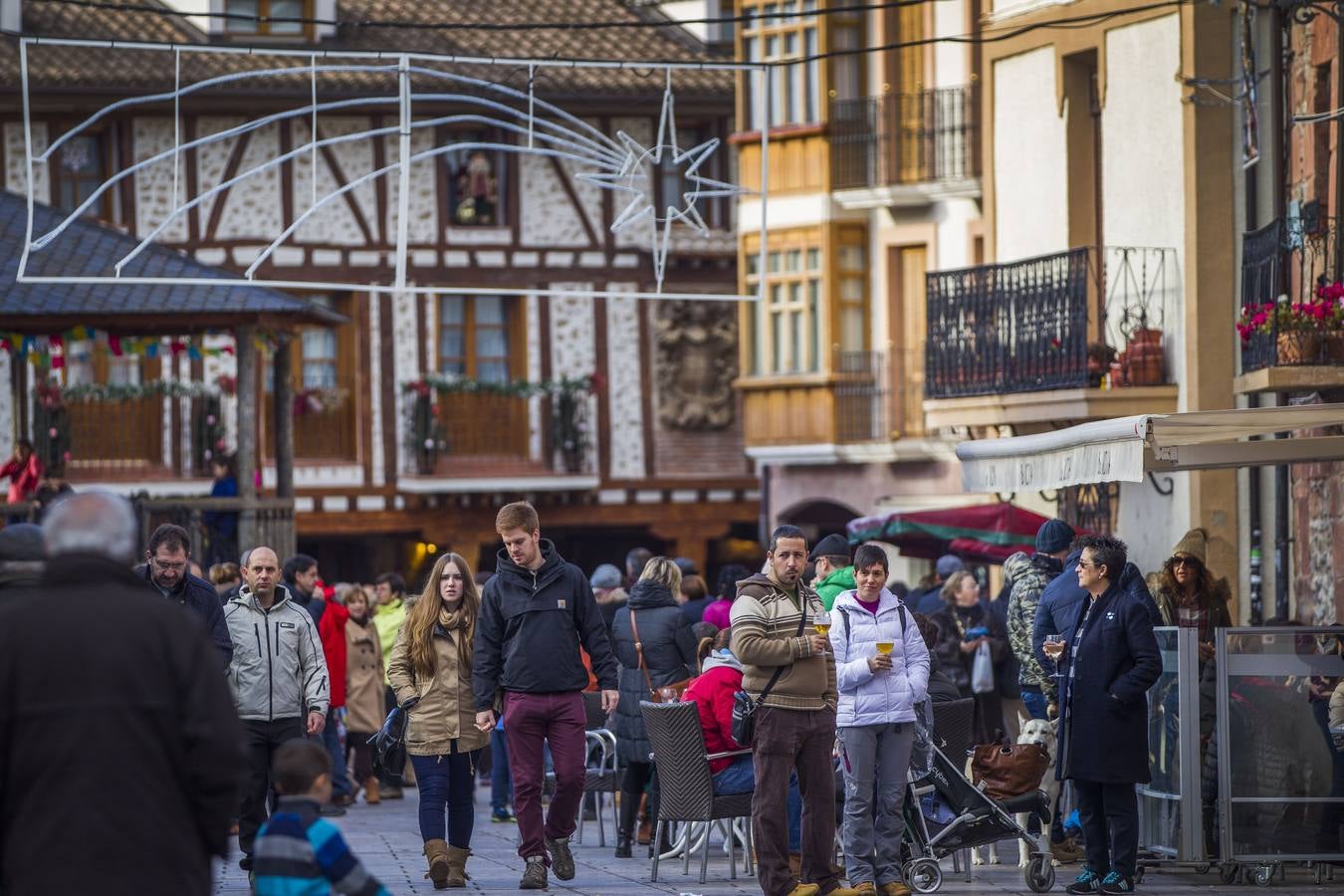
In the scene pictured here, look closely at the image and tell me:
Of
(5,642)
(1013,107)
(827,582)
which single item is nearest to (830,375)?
(1013,107)

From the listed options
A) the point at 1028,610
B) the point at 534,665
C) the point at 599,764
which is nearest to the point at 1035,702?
the point at 1028,610

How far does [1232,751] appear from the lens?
45.4ft

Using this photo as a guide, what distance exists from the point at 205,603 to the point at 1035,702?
515 centimetres

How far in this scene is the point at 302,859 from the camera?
8.04m

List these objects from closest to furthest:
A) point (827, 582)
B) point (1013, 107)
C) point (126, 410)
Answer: point (827, 582) < point (1013, 107) < point (126, 410)

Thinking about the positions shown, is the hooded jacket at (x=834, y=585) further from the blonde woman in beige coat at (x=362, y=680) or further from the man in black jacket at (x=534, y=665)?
the blonde woman in beige coat at (x=362, y=680)

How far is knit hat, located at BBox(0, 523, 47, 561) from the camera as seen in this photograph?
31.7 feet

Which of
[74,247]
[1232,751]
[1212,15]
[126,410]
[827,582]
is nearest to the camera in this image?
[1232,751]

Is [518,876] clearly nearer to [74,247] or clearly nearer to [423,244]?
[74,247]

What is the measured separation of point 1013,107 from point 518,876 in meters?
14.2

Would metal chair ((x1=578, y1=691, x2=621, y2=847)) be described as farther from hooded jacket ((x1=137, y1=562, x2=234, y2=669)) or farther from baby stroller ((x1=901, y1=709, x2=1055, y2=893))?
hooded jacket ((x1=137, y1=562, x2=234, y2=669))

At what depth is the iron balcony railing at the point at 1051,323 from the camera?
23.0m

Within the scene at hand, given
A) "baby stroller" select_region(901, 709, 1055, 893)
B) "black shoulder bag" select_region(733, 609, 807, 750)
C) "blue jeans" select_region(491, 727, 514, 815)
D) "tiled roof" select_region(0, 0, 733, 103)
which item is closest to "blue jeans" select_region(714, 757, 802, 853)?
"baby stroller" select_region(901, 709, 1055, 893)

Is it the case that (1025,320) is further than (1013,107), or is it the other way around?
(1013,107)
